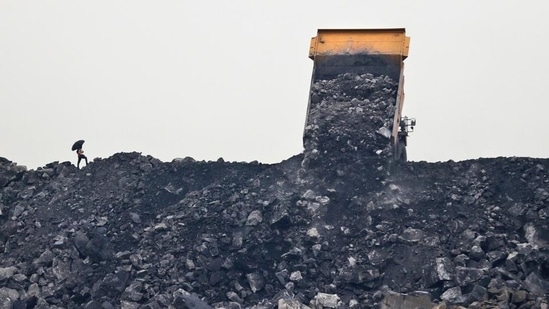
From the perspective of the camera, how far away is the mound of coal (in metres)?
19.5

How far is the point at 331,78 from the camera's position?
22891mm

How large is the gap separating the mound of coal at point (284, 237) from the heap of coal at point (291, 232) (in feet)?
0.08

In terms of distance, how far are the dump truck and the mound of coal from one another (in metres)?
0.47

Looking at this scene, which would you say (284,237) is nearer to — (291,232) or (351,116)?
(291,232)

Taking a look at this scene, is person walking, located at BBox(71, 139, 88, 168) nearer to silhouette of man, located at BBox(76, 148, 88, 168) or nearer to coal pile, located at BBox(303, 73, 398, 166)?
silhouette of man, located at BBox(76, 148, 88, 168)

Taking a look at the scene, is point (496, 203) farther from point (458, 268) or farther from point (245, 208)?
point (245, 208)

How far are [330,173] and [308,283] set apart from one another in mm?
2646

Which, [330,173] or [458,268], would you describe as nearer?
[458,268]

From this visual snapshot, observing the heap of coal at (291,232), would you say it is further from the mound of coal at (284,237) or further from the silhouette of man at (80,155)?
the silhouette of man at (80,155)

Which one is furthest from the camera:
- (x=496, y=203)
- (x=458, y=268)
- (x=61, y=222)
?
(x=61, y=222)

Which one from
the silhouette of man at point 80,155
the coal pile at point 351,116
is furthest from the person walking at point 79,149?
the coal pile at point 351,116

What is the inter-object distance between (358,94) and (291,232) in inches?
125

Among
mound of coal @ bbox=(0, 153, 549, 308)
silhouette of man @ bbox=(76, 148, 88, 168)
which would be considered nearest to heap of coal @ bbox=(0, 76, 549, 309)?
mound of coal @ bbox=(0, 153, 549, 308)

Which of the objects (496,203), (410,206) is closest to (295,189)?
(410,206)
